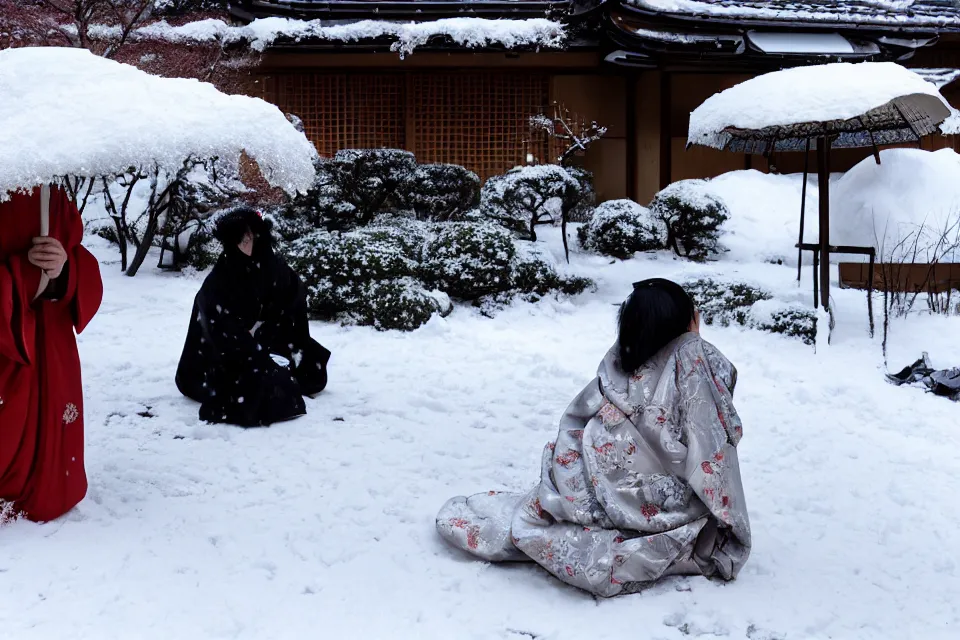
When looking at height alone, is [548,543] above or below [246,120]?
below

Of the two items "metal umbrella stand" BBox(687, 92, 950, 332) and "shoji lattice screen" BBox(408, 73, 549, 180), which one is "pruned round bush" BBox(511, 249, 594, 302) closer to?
"metal umbrella stand" BBox(687, 92, 950, 332)

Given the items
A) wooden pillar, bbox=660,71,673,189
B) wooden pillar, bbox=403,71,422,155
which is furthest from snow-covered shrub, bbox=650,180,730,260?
wooden pillar, bbox=403,71,422,155

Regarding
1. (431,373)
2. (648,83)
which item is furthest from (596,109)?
(431,373)

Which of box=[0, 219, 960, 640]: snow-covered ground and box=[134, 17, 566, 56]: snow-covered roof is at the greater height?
box=[134, 17, 566, 56]: snow-covered roof

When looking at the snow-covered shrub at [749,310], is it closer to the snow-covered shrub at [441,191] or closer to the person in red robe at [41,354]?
the snow-covered shrub at [441,191]

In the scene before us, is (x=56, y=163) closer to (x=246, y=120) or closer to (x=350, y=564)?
(x=246, y=120)

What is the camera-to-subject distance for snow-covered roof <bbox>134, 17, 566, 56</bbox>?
11.4 meters

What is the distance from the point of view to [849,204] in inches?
391

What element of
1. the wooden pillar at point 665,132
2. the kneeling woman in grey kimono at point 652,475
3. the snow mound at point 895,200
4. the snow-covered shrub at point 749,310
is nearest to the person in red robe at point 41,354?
the kneeling woman in grey kimono at point 652,475

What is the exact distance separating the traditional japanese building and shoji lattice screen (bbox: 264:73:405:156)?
0.07 ft

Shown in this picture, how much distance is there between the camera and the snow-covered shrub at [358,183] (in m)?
10.1

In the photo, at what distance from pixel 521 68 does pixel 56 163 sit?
1103 cm

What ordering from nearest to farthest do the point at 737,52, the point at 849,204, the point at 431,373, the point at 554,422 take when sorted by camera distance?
the point at 554,422, the point at 431,373, the point at 849,204, the point at 737,52

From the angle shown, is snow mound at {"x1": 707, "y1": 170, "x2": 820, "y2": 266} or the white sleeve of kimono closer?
the white sleeve of kimono
